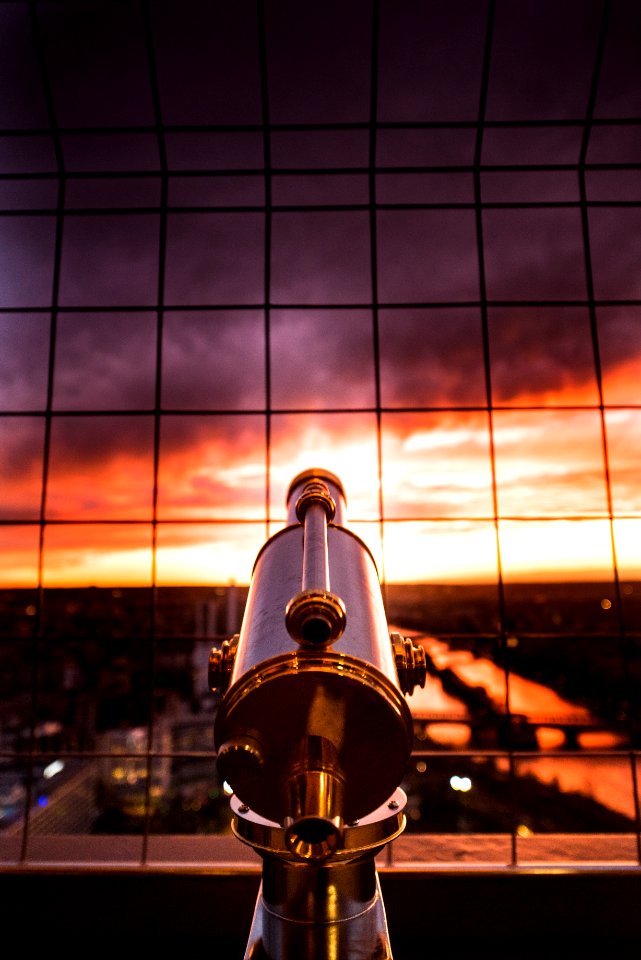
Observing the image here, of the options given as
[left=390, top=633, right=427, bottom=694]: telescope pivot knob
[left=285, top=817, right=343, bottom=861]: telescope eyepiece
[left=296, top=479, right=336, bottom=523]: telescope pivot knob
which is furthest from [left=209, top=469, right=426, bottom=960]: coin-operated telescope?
[left=296, top=479, right=336, bottom=523]: telescope pivot knob

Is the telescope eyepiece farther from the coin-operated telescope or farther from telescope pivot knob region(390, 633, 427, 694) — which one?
telescope pivot knob region(390, 633, 427, 694)

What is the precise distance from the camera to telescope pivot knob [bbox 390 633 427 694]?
1.59 m

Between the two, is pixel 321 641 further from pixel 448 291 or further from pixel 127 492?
pixel 127 492

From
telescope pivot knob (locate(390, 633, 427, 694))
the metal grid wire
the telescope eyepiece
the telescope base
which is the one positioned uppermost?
the metal grid wire

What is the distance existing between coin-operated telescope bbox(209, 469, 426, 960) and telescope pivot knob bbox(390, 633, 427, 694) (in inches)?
6.2

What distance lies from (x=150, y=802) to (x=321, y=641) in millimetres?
3893

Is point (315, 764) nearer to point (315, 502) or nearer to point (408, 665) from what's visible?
point (408, 665)

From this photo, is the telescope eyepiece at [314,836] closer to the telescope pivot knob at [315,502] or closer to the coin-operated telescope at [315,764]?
the coin-operated telescope at [315,764]

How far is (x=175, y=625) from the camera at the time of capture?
489 cm

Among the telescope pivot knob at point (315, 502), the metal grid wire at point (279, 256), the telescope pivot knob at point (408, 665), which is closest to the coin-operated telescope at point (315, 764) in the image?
the telescope pivot knob at point (408, 665)

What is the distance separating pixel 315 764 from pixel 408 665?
52cm

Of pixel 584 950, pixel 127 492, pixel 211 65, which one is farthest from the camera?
pixel 127 492

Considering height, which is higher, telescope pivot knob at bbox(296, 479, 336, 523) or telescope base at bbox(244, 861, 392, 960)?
telescope pivot knob at bbox(296, 479, 336, 523)

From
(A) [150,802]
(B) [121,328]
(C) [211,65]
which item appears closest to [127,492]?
(B) [121,328]
